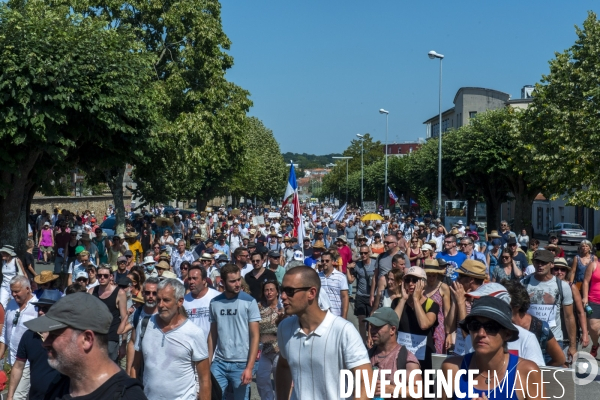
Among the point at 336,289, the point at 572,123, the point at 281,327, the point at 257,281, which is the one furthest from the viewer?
the point at 572,123

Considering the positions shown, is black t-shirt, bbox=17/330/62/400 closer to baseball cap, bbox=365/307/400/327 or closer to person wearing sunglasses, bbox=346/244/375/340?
baseball cap, bbox=365/307/400/327

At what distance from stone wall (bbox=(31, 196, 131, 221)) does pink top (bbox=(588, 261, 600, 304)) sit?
3718 cm

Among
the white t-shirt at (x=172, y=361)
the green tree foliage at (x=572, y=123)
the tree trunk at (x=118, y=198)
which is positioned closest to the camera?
the white t-shirt at (x=172, y=361)

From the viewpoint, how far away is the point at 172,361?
18.3 feet

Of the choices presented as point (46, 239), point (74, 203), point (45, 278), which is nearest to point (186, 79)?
point (46, 239)

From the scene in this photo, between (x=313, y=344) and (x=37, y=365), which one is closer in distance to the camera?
(x=313, y=344)

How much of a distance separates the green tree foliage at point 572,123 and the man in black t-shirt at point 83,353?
26093mm

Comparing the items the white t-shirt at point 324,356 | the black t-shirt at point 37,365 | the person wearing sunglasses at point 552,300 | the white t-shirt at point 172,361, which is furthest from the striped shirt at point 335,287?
the white t-shirt at point 324,356

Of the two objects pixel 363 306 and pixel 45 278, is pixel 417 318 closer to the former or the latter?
pixel 45 278

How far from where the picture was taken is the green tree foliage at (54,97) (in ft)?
56.4

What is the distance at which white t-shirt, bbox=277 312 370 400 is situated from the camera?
4.16 metres

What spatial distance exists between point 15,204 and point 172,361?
15.1 meters

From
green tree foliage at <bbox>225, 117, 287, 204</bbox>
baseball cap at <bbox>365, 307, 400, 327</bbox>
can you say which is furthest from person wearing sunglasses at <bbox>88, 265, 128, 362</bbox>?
green tree foliage at <bbox>225, 117, 287, 204</bbox>

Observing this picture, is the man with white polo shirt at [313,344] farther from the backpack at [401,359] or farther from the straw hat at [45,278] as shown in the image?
the straw hat at [45,278]
